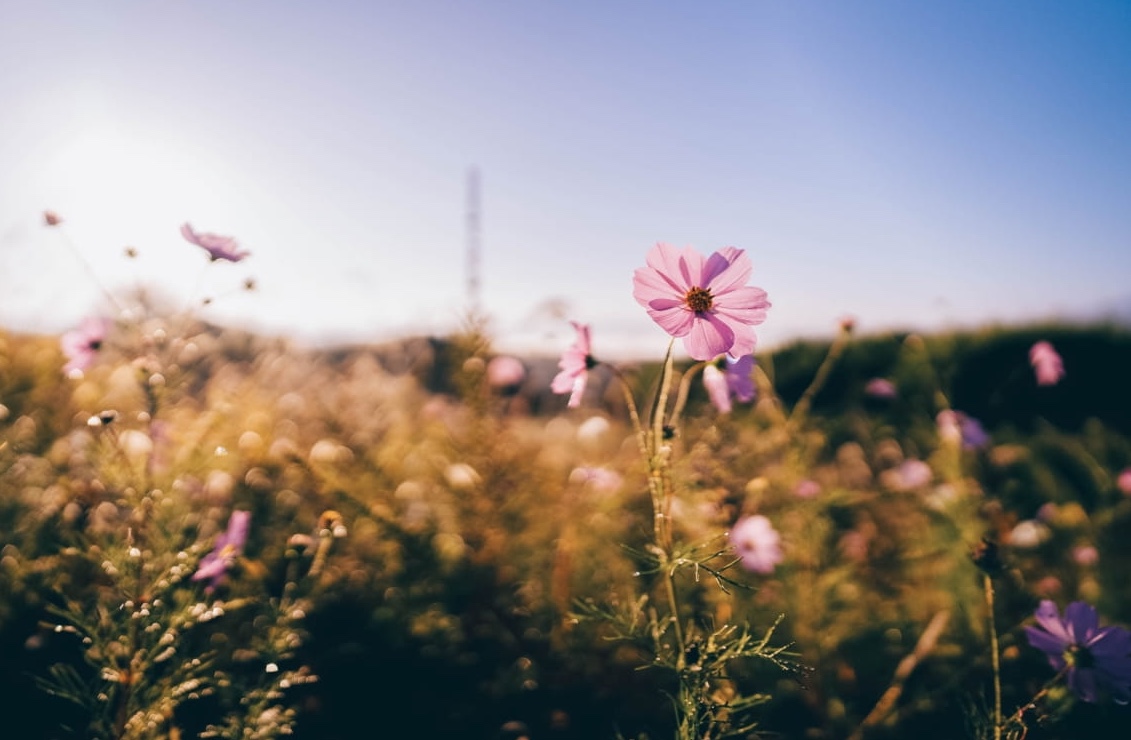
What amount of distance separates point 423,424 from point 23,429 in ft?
4.10

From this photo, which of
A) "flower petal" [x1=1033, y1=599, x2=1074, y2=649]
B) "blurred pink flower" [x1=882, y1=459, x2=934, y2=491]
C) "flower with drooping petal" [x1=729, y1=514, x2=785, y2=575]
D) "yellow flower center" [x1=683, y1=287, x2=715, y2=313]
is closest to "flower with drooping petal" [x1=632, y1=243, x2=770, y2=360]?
"yellow flower center" [x1=683, y1=287, x2=715, y2=313]

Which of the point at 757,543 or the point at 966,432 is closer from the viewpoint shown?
the point at 757,543

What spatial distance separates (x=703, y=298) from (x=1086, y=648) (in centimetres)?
84

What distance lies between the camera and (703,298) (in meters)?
1.00

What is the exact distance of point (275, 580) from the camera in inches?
69.9

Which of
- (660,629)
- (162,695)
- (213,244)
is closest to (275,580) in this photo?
(162,695)

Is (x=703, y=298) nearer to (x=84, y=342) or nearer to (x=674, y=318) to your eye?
(x=674, y=318)

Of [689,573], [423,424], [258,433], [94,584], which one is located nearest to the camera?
[689,573]

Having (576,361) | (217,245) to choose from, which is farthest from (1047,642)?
(217,245)

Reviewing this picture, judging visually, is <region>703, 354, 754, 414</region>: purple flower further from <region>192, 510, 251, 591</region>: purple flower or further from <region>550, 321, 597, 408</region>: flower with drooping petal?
<region>192, 510, 251, 591</region>: purple flower

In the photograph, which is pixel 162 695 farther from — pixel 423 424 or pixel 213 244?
pixel 423 424

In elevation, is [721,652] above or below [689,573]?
above

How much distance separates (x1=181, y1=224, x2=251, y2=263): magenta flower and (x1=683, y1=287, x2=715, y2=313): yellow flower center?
833 mm

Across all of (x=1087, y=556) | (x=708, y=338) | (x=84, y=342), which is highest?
(x=708, y=338)
